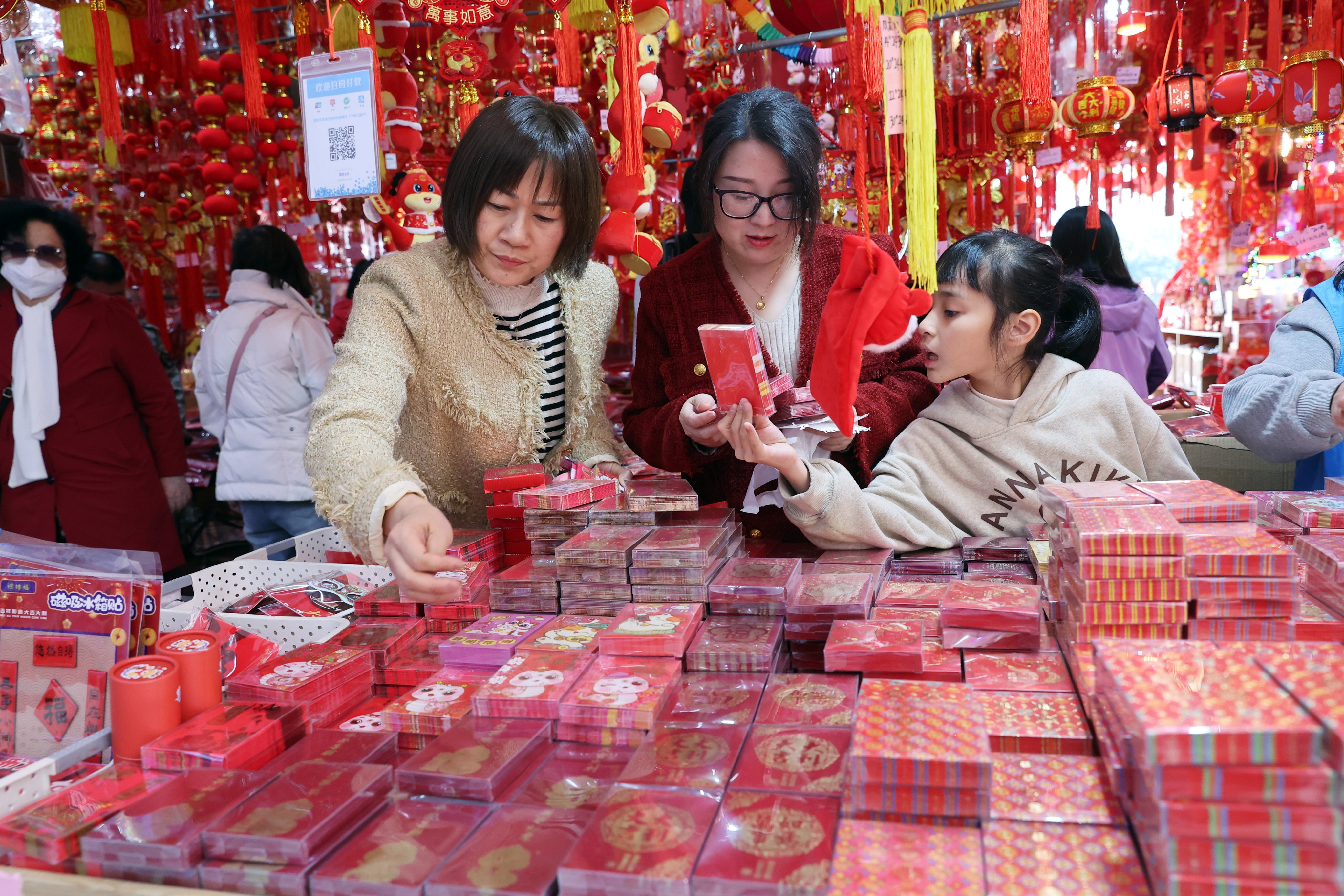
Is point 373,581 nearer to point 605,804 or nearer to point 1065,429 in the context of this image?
point 605,804

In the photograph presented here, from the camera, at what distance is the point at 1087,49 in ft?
13.8

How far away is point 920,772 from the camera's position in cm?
83

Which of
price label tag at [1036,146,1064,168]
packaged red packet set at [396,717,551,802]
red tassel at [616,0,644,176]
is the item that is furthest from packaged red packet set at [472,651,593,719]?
price label tag at [1036,146,1064,168]

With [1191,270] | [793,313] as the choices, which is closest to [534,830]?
[793,313]

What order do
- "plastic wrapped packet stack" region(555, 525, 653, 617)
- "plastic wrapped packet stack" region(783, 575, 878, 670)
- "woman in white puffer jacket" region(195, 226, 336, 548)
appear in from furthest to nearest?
1. "woman in white puffer jacket" region(195, 226, 336, 548)
2. "plastic wrapped packet stack" region(555, 525, 653, 617)
3. "plastic wrapped packet stack" region(783, 575, 878, 670)

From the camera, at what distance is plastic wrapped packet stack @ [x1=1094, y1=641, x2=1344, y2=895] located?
0.66 metres

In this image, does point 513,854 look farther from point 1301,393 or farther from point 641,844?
point 1301,393

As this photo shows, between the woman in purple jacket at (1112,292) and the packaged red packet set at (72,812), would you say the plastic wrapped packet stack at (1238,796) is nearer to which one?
the packaged red packet set at (72,812)

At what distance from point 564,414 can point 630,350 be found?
13.9 ft

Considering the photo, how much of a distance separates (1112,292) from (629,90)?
2242 millimetres

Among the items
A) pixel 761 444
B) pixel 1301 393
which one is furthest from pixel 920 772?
pixel 1301 393

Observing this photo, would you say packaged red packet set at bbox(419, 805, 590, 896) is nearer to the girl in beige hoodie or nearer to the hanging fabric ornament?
the girl in beige hoodie

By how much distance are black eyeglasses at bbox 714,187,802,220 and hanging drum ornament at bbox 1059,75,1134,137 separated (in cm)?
262

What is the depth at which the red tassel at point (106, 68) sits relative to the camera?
2.18 metres
